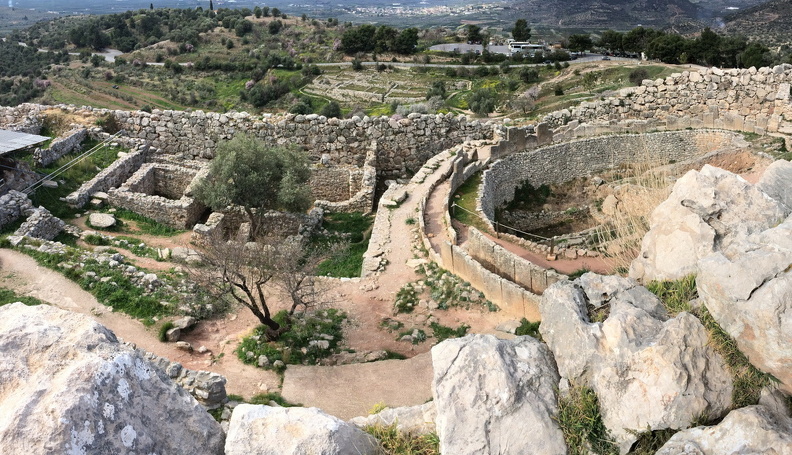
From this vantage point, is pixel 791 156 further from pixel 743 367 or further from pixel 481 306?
pixel 743 367

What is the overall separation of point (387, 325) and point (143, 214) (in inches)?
433

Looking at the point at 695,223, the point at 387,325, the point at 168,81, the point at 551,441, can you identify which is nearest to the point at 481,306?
the point at 387,325

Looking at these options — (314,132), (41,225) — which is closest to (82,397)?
(41,225)

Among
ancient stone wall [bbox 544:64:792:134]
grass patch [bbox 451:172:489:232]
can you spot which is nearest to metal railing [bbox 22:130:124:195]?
grass patch [bbox 451:172:489:232]

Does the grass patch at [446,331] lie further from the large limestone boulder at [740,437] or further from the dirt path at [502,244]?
the large limestone boulder at [740,437]

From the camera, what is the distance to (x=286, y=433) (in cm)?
A: 709

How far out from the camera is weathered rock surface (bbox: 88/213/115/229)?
68.9 ft

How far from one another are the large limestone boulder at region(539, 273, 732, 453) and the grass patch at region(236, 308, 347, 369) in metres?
7.56

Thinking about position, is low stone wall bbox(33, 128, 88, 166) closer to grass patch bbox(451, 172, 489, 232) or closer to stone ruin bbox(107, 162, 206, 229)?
stone ruin bbox(107, 162, 206, 229)

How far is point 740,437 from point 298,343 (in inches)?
405

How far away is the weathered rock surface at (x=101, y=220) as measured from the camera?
2100cm

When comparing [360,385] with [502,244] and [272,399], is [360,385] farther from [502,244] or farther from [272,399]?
[502,244]

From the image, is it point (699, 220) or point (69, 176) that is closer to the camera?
point (699, 220)

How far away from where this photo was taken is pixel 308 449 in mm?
6961
